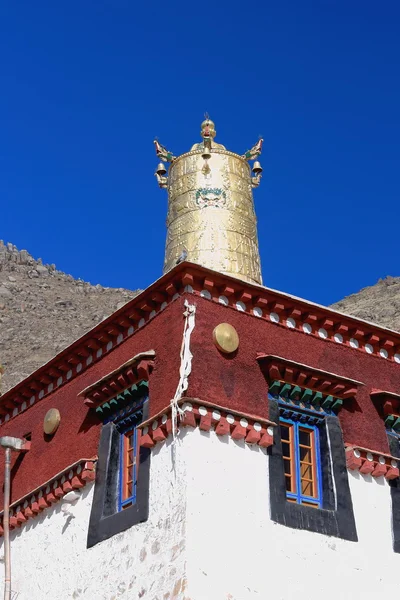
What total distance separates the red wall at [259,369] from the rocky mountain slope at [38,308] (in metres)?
26.0

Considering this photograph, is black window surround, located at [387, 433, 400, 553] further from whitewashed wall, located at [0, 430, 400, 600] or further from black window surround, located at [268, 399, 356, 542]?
black window surround, located at [268, 399, 356, 542]

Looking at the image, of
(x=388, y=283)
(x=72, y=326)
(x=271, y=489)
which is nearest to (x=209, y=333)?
(x=271, y=489)

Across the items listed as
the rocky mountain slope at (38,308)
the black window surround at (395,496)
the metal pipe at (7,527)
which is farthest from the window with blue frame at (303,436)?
the rocky mountain slope at (38,308)

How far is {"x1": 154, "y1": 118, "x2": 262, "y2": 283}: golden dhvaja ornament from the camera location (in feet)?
49.3

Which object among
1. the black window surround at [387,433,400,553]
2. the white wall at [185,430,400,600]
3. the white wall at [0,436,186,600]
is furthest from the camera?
the black window surround at [387,433,400,553]

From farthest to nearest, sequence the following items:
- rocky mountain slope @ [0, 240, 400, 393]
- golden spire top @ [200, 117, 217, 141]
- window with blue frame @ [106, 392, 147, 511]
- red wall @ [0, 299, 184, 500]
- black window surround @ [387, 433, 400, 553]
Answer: rocky mountain slope @ [0, 240, 400, 393], golden spire top @ [200, 117, 217, 141], black window surround @ [387, 433, 400, 553], window with blue frame @ [106, 392, 147, 511], red wall @ [0, 299, 184, 500]

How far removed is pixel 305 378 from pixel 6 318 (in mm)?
37154

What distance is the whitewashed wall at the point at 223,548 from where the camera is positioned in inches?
412

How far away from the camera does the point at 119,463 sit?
1241 centimetres

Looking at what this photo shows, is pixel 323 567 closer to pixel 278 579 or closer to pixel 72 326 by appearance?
pixel 278 579

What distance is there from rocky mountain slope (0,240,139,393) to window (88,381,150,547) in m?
25.5

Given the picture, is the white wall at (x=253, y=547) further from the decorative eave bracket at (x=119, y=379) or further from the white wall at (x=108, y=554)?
the decorative eave bracket at (x=119, y=379)

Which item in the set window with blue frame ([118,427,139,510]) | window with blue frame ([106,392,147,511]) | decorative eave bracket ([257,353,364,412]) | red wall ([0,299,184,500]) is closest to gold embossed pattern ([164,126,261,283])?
red wall ([0,299,184,500])

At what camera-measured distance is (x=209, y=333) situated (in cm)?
1172
